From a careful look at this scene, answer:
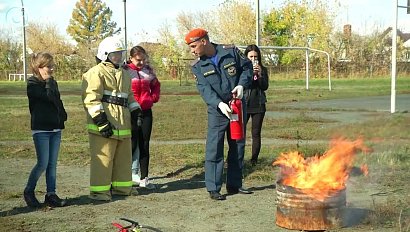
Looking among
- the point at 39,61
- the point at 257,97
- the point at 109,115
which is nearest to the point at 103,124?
the point at 109,115

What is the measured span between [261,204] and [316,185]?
5.08 feet

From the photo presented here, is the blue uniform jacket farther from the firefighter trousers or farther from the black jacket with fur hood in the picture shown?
the black jacket with fur hood

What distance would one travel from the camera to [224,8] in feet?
220

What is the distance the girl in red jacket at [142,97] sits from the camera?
343 inches

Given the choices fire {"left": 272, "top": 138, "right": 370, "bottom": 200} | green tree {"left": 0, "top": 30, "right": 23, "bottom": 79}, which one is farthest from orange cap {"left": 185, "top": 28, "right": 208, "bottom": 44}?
green tree {"left": 0, "top": 30, "right": 23, "bottom": 79}

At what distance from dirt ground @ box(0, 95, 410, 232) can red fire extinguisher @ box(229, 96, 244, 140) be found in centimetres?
85

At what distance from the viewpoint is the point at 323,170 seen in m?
6.53

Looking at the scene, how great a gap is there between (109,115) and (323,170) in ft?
9.42

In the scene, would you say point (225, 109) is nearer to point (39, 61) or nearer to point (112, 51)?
point (112, 51)

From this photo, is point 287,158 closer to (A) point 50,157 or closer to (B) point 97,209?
(B) point 97,209

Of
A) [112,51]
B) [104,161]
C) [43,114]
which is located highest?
[112,51]

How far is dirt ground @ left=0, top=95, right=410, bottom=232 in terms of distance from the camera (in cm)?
674

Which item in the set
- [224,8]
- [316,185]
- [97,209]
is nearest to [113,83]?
[97,209]

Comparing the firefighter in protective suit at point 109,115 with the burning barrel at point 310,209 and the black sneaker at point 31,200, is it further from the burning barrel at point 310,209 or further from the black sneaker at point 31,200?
the burning barrel at point 310,209
